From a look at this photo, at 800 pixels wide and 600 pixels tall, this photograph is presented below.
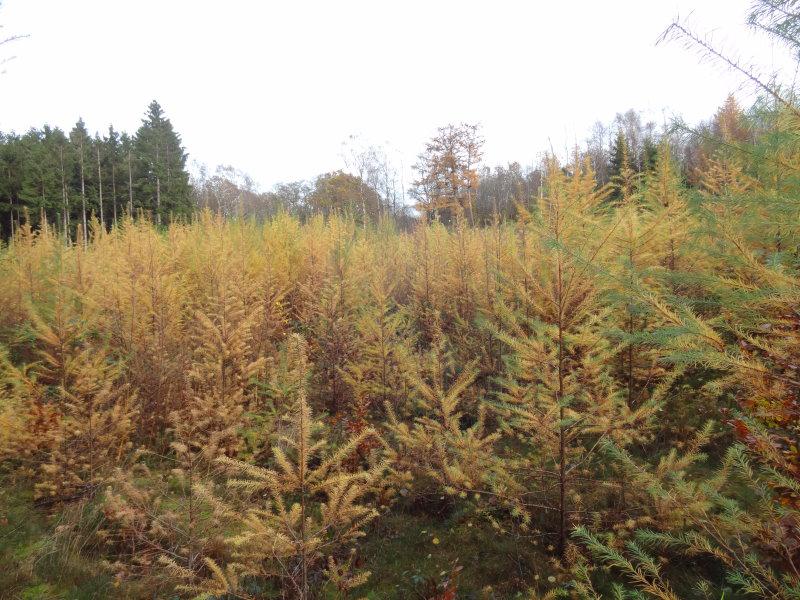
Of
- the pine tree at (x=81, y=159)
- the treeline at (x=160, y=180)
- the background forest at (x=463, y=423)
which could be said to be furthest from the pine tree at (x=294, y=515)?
the pine tree at (x=81, y=159)

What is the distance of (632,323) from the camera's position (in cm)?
449

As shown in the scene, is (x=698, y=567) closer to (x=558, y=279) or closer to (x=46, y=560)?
(x=558, y=279)

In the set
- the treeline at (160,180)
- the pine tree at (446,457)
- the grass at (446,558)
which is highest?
the treeline at (160,180)

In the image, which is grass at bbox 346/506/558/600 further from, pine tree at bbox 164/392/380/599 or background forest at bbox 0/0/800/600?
pine tree at bbox 164/392/380/599

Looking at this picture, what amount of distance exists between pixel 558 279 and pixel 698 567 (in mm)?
2354

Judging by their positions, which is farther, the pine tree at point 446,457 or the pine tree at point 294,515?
the pine tree at point 446,457

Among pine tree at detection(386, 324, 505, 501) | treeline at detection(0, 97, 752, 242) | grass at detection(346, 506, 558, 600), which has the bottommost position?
grass at detection(346, 506, 558, 600)

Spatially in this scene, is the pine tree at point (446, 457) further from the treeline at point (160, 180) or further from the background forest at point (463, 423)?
the treeline at point (160, 180)

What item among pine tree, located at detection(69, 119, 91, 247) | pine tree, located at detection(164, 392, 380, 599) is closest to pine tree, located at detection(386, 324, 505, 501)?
pine tree, located at detection(164, 392, 380, 599)

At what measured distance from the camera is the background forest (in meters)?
2.23

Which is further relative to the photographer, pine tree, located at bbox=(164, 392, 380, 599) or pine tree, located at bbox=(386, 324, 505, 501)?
pine tree, located at bbox=(386, 324, 505, 501)

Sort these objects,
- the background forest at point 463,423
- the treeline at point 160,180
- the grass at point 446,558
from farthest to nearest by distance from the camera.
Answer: the treeline at point 160,180, the grass at point 446,558, the background forest at point 463,423

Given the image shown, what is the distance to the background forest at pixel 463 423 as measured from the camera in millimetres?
2229

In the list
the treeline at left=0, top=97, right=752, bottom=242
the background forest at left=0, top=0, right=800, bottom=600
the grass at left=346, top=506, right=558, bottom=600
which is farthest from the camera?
the treeline at left=0, top=97, right=752, bottom=242
